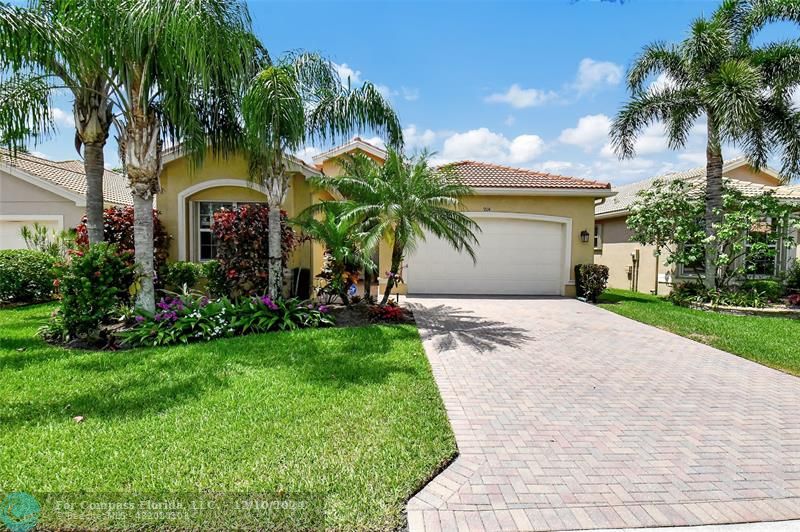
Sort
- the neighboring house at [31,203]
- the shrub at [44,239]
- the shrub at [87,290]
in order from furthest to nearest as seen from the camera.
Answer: the neighboring house at [31,203] < the shrub at [44,239] < the shrub at [87,290]

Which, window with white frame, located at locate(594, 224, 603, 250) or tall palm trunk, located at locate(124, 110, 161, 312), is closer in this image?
tall palm trunk, located at locate(124, 110, 161, 312)

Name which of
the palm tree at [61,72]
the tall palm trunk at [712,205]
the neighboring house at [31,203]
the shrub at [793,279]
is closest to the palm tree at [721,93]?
the tall palm trunk at [712,205]

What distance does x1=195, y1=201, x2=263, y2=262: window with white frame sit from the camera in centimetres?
1295

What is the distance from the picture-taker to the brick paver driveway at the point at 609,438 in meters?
3.20

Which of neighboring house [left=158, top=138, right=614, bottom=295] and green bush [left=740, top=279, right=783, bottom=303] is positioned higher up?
neighboring house [left=158, top=138, right=614, bottom=295]

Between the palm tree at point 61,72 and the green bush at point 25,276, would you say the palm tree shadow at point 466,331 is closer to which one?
the palm tree at point 61,72

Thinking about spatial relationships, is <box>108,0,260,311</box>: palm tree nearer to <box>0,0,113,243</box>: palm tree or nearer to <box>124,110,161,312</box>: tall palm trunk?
<box>124,110,161,312</box>: tall palm trunk

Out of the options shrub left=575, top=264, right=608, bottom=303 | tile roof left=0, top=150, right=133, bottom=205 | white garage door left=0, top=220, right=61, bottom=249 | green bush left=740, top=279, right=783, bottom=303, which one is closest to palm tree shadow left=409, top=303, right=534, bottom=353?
shrub left=575, top=264, right=608, bottom=303

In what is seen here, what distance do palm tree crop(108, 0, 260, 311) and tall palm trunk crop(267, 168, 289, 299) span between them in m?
1.93

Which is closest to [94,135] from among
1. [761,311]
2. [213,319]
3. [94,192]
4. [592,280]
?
[94,192]

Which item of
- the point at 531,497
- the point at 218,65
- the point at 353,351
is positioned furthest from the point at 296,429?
the point at 218,65

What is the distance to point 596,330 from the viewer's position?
971cm

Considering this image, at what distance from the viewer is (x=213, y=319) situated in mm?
8539

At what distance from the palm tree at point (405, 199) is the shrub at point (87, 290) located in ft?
16.1
